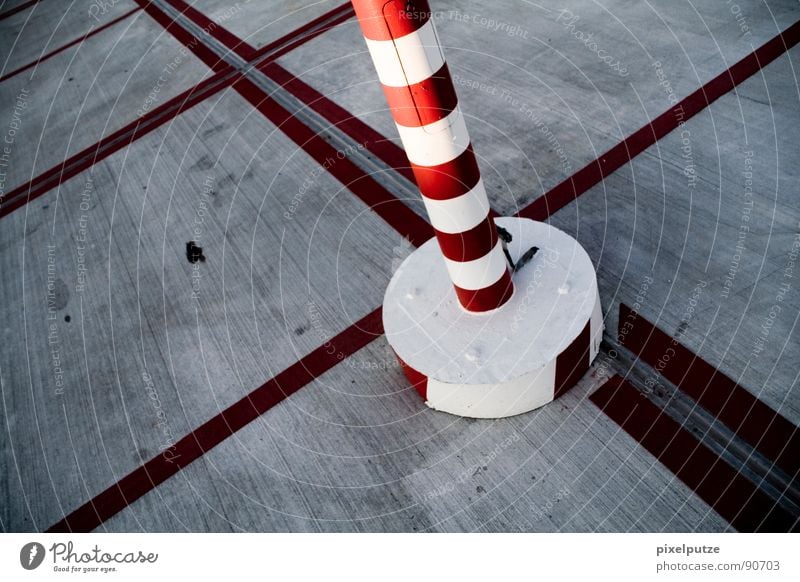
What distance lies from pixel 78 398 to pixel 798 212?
3.95 metres

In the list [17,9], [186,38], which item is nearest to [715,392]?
[186,38]

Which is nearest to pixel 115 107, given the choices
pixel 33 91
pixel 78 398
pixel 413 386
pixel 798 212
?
pixel 33 91

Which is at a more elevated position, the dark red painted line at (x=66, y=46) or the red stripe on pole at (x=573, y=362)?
the dark red painted line at (x=66, y=46)

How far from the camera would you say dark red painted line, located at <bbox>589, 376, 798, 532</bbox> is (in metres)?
2.33

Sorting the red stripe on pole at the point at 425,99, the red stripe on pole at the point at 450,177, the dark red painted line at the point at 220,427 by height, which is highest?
the red stripe on pole at the point at 425,99

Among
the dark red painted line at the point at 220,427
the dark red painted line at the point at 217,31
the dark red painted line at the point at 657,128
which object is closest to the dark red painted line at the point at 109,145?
the dark red painted line at the point at 217,31

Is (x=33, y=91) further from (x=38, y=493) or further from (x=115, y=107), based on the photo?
(x=38, y=493)

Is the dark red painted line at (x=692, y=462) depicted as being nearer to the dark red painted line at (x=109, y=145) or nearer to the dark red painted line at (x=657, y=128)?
the dark red painted line at (x=657, y=128)

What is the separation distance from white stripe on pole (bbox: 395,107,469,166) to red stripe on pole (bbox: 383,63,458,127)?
0.09 feet

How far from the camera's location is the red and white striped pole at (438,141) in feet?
6.81

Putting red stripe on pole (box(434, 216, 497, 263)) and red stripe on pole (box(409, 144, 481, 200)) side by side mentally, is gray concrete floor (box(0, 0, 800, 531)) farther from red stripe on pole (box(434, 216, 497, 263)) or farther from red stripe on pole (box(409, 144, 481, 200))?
red stripe on pole (box(409, 144, 481, 200))

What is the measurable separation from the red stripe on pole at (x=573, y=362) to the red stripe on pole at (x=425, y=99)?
1112 millimetres

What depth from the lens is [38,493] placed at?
10.3 feet

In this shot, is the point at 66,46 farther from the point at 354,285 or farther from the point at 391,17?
the point at 391,17
